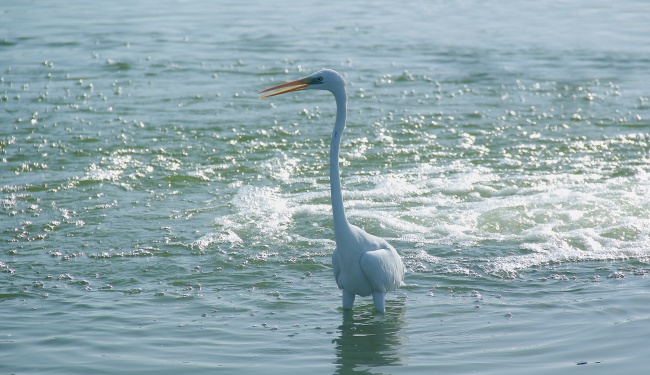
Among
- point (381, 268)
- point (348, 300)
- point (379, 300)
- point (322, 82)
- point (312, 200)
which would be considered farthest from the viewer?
point (312, 200)

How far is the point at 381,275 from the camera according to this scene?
6.90 meters

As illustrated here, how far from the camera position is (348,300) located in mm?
7297

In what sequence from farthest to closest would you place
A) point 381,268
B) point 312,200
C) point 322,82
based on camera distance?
point 312,200
point 322,82
point 381,268

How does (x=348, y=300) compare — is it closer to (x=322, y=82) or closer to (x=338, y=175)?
(x=338, y=175)

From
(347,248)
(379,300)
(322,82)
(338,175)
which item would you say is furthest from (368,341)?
(322,82)

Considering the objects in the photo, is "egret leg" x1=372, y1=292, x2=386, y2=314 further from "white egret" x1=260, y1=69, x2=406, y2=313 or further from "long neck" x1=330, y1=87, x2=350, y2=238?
"long neck" x1=330, y1=87, x2=350, y2=238

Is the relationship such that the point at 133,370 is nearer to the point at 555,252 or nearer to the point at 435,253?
the point at 435,253

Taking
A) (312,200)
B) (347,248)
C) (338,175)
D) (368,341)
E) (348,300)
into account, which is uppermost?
(338,175)

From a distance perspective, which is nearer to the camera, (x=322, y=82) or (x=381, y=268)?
(x=381, y=268)

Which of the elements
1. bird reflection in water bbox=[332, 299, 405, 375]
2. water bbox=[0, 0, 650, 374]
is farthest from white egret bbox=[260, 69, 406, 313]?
water bbox=[0, 0, 650, 374]

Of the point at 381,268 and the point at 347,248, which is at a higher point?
the point at 347,248

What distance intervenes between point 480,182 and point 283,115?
3.94 metres

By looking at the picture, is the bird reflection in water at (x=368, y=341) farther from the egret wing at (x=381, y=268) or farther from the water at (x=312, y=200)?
the egret wing at (x=381, y=268)

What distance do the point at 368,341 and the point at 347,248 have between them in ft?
2.41
